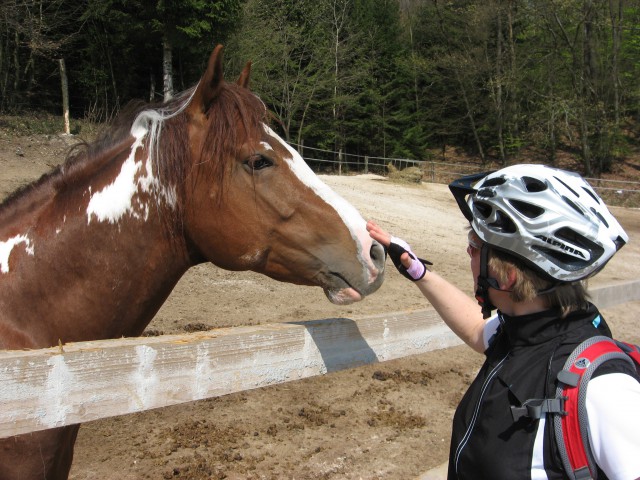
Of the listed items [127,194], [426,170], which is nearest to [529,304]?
[127,194]

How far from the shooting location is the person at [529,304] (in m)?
1.22

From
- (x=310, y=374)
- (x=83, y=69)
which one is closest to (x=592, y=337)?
(x=310, y=374)

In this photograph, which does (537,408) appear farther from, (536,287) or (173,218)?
(173,218)

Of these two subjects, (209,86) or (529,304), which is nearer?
(529,304)

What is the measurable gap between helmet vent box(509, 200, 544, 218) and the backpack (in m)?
0.36

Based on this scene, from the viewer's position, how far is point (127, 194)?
80.8 inches

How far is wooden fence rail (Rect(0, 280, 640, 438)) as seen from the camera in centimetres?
124

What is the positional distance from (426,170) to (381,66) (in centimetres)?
948

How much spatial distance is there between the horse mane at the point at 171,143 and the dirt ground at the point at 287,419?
0.18 meters

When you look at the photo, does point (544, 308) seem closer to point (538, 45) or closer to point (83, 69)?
point (83, 69)

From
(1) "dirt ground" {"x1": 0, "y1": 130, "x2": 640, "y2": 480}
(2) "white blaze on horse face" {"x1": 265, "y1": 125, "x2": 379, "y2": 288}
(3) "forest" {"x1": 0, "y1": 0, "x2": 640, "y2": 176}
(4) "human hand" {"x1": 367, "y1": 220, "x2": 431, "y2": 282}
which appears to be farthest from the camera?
(3) "forest" {"x1": 0, "y1": 0, "x2": 640, "y2": 176}

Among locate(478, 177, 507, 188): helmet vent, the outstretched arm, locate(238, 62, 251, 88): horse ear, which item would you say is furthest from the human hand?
locate(238, 62, 251, 88): horse ear

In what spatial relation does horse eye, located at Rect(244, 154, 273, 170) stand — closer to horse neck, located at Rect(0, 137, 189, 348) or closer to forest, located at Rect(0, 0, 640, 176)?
horse neck, located at Rect(0, 137, 189, 348)

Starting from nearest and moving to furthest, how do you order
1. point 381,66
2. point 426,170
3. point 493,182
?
point 493,182 → point 426,170 → point 381,66
